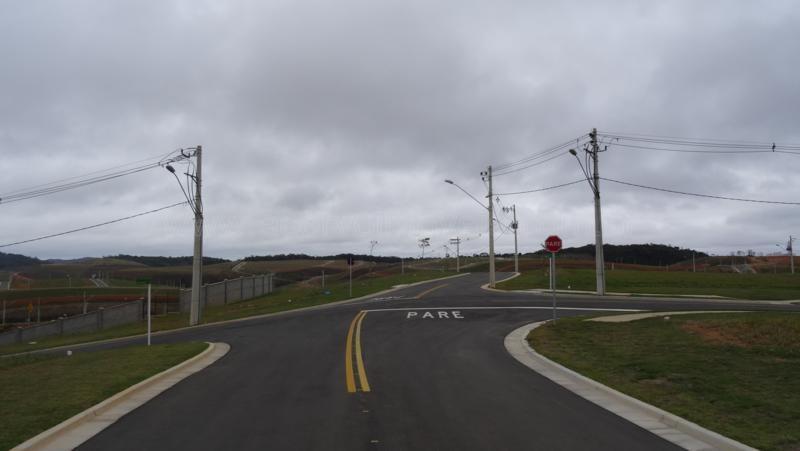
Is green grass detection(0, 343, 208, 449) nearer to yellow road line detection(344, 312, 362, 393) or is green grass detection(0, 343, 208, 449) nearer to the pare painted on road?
yellow road line detection(344, 312, 362, 393)

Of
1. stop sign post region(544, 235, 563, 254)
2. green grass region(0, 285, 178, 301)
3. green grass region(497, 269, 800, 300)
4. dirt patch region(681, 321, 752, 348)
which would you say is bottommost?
green grass region(0, 285, 178, 301)

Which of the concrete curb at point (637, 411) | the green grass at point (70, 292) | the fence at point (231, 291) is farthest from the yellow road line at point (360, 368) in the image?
the green grass at point (70, 292)

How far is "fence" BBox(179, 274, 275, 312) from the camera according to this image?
50344mm

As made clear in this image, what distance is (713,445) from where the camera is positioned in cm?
697

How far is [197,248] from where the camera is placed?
32.8 metres

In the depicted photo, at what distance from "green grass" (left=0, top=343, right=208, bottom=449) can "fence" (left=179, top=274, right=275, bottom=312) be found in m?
31.7

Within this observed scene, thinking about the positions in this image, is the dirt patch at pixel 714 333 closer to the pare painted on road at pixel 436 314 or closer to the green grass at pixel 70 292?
the pare painted on road at pixel 436 314

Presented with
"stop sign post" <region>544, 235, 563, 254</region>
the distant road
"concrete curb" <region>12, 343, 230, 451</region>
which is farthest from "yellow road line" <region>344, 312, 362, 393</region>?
the distant road

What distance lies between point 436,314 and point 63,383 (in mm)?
16519

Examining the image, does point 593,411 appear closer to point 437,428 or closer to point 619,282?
point 437,428

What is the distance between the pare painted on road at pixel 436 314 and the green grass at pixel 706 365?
5816mm

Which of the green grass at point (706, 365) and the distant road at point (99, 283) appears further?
the distant road at point (99, 283)

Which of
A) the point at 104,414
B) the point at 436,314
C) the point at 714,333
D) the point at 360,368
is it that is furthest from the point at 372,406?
the point at 436,314

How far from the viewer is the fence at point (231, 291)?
50344mm
